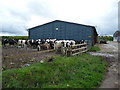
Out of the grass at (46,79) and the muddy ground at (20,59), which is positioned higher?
the muddy ground at (20,59)

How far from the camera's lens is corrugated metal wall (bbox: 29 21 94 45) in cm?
2119

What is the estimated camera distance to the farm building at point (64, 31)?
21156mm

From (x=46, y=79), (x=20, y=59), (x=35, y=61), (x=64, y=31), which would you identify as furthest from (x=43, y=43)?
(x=46, y=79)

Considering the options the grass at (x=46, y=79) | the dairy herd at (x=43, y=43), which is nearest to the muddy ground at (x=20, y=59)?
the grass at (x=46, y=79)

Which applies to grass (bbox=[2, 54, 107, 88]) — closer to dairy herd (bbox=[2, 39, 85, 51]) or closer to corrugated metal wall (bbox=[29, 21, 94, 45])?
dairy herd (bbox=[2, 39, 85, 51])

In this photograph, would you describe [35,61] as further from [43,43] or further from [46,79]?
[43,43]

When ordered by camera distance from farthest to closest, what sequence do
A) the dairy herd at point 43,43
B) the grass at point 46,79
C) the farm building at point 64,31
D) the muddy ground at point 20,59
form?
the farm building at point 64,31
the dairy herd at point 43,43
the muddy ground at point 20,59
the grass at point 46,79

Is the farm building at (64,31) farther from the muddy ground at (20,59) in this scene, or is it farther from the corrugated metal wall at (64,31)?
the muddy ground at (20,59)

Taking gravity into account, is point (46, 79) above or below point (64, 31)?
below

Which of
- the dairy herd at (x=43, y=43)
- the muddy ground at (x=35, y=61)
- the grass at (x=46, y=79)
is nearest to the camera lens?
the grass at (x=46, y=79)

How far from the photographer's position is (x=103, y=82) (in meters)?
5.25

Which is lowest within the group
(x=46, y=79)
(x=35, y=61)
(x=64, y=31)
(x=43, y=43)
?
(x=46, y=79)

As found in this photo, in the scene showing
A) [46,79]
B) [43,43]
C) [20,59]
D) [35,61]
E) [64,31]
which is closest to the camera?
[46,79]

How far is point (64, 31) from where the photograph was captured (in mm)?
22422
